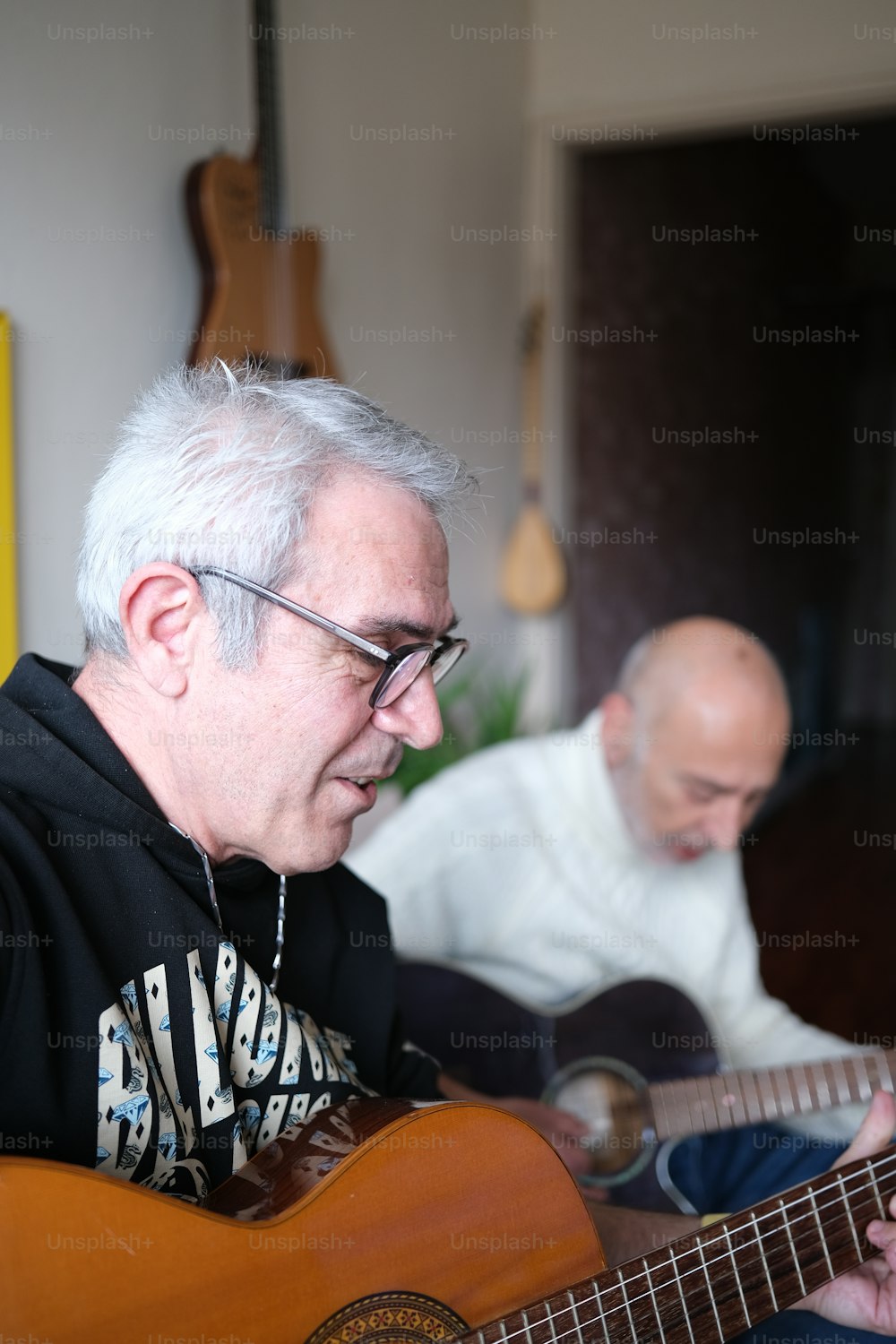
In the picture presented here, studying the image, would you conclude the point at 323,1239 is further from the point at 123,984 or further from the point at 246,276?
the point at 246,276

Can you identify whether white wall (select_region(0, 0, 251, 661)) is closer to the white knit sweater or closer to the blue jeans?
the white knit sweater

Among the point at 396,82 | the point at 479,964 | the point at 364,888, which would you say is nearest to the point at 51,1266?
the point at 364,888

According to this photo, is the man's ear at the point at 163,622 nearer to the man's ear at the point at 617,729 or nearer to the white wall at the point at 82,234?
the white wall at the point at 82,234

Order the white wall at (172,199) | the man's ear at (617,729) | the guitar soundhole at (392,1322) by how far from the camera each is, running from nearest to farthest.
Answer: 1. the guitar soundhole at (392,1322)
2. the white wall at (172,199)
3. the man's ear at (617,729)

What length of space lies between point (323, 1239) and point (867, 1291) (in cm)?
69

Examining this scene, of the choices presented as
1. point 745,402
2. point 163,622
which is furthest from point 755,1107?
point 745,402

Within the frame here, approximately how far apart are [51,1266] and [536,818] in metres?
1.48

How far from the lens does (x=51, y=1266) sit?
774 mm

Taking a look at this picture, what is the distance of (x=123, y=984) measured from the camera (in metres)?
0.94

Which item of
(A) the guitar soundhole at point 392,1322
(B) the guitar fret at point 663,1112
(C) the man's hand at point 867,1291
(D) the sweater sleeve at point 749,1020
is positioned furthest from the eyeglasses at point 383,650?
(D) the sweater sleeve at point 749,1020

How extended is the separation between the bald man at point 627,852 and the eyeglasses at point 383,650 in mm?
981

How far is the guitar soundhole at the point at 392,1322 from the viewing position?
0.90 metres

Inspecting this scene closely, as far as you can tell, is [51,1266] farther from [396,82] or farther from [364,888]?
[396,82]

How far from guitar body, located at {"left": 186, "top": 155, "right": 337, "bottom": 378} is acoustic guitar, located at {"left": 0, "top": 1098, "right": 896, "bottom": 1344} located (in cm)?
156
